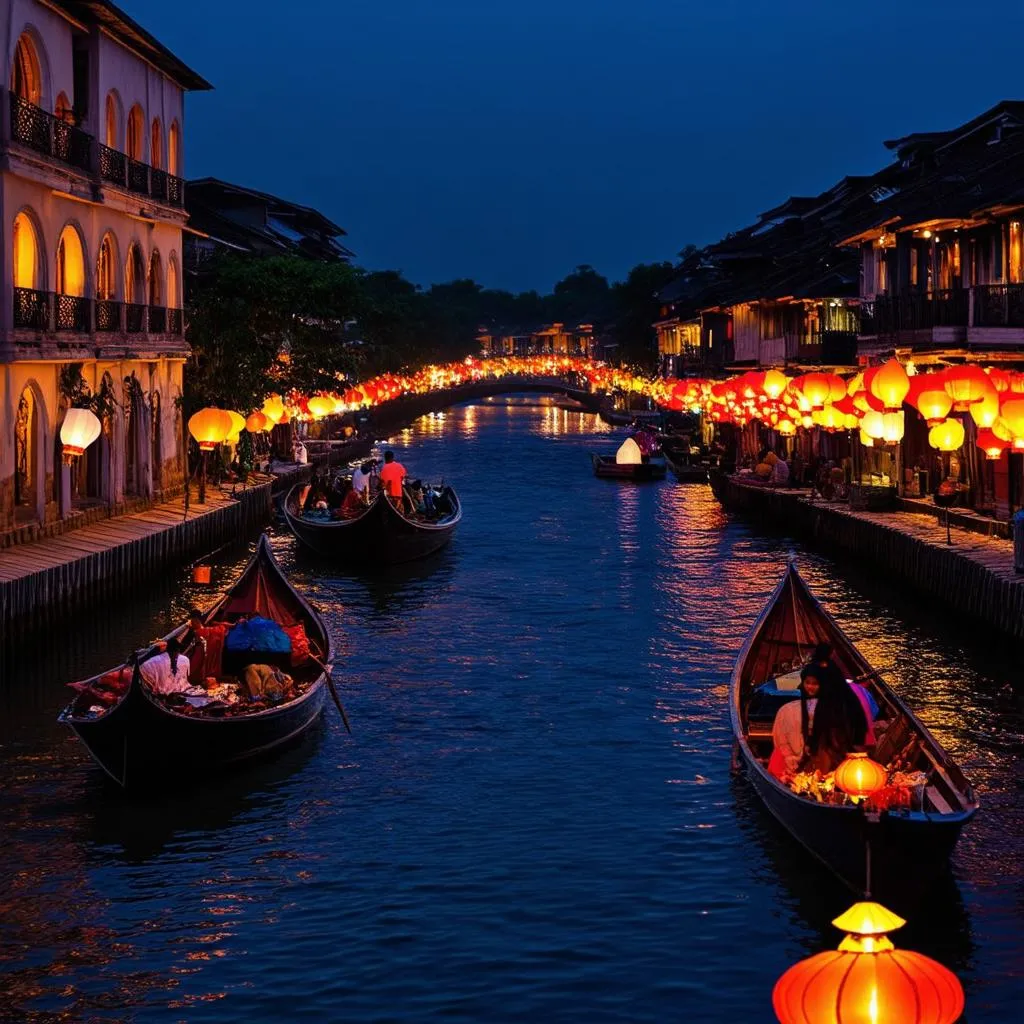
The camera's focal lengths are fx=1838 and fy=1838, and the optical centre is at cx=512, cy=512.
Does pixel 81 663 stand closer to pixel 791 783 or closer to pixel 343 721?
pixel 343 721

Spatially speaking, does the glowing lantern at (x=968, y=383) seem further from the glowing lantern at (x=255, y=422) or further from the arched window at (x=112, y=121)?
the glowing lantern at (x=255, y=422)

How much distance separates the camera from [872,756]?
18.9 metres

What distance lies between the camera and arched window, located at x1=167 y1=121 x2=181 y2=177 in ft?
161

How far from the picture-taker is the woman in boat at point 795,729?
60.6ft

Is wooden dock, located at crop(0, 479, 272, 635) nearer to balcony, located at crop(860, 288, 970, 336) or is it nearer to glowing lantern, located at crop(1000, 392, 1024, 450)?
glowing lantern, located at crop(1000, 392, 1024, 450)

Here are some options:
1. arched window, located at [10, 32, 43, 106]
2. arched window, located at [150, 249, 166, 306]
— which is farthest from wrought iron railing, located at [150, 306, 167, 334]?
arched window, located at [10, 32, 43, 106]

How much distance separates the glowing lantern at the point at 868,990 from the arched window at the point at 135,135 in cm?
3726

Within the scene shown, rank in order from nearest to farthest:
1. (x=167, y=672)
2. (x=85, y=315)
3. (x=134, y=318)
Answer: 1. (x=167, y=672)
2. (x=85, y=315)
3. (x=134, y=318)

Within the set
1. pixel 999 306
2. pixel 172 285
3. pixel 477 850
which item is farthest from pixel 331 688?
pixel 172 285

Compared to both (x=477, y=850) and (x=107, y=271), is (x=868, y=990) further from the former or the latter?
(x=107, y=271)

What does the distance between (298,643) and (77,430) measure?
806 centimetres

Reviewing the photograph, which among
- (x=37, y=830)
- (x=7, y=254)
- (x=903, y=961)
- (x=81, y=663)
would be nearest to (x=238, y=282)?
(x=7, y=254)

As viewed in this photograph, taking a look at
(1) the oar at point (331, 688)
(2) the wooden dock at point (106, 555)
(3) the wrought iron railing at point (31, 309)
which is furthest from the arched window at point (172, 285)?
(1) the oar at point (331, 688)

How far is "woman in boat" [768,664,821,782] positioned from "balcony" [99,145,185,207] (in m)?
25.6
